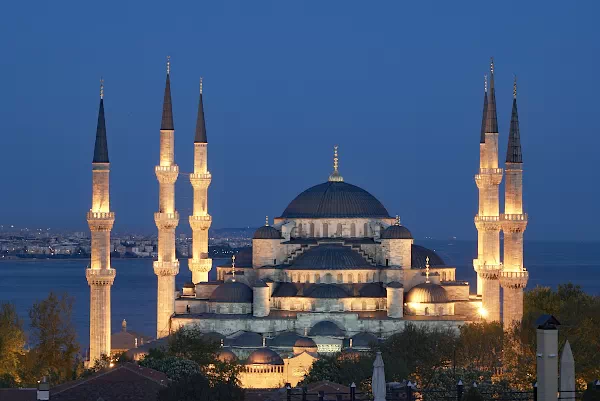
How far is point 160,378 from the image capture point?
126 feet

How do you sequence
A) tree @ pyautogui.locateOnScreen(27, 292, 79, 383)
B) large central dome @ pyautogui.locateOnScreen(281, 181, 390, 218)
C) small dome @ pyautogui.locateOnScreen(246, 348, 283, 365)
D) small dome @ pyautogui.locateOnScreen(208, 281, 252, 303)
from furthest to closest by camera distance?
large central dome @ pyautogui.locateOnScreen(281, 181, 390, 218), small dome @ pyautogui.locateOnScreen(208, 281, 252, 303), tree @ pyautogui.locateOnScreen(27, 292, 79, 383), small dome @ pyautogui.locateOnScreen(246, 348, 283, 365)

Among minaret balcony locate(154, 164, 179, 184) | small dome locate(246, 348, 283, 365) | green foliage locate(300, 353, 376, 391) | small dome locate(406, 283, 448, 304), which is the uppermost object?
minaret balcony locate(154, 164, 179, 184)

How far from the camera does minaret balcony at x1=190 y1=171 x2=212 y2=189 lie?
5895 cm

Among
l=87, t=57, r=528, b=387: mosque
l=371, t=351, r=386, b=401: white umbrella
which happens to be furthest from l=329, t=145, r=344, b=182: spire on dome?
l=371, t=351, r=386, b=401: white umbrella

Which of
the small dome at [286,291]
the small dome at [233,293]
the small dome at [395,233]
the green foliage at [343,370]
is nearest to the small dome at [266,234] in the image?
the small dome at [286,291]

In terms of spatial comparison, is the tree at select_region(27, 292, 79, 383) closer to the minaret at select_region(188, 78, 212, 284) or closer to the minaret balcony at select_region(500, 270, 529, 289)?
the minaret at select_region(188, 78, 212, 284)

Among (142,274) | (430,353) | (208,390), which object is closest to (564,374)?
(208,390)

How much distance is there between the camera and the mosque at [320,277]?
50.8 metres

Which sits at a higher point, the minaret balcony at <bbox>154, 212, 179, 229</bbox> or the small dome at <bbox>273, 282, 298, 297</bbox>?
the minaret balcony at <bbox>154, 212, 179, 229</bbox>

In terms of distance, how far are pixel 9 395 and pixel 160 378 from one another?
13.6 ft

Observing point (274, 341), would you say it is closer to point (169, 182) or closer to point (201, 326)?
point (201, 326)

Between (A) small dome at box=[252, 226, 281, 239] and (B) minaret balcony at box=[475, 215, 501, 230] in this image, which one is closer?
(B) minaret balcony at box=[475, 215, 501, 230]

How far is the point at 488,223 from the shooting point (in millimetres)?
54812

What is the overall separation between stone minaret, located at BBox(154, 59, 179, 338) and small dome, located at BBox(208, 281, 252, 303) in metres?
1.72
